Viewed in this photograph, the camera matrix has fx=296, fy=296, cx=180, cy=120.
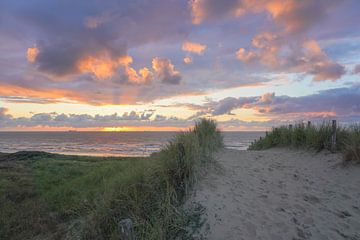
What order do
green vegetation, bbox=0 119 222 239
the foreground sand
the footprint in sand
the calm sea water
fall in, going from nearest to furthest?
Answer: 1. the foreground sand
2. green vegetation, bbox=0 119 222 239
3. the footprint in sand
4. the calm sea water

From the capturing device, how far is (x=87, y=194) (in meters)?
10.2

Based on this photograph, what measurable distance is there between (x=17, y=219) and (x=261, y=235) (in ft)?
21.7

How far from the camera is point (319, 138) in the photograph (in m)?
13.1

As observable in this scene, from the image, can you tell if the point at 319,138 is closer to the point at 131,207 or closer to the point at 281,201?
the point at 281,201

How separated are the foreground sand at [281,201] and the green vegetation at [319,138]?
0.67 metres

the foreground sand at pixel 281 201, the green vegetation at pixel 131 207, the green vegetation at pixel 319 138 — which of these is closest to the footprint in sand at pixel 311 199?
the foreground sand at pixel 281 201

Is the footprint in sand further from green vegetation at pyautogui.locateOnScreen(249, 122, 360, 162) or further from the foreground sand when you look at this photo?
green vegetation at pyautogui.locateOnScreen(249, 122, 360, 162)

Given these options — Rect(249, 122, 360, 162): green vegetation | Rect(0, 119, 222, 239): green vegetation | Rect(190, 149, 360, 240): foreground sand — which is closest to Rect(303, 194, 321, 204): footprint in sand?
Rect(190, 149, 360, 240): foreground sand

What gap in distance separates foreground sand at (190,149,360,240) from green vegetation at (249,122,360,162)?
67 centimetres

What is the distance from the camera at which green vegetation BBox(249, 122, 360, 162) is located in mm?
10133

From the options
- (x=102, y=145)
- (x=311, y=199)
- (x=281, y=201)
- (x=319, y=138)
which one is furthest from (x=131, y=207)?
(x=102, y=145)

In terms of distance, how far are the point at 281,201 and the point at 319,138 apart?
282 inches

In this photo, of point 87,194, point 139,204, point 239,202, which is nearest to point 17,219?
point 87,194

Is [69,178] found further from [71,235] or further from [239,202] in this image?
[239,202]
